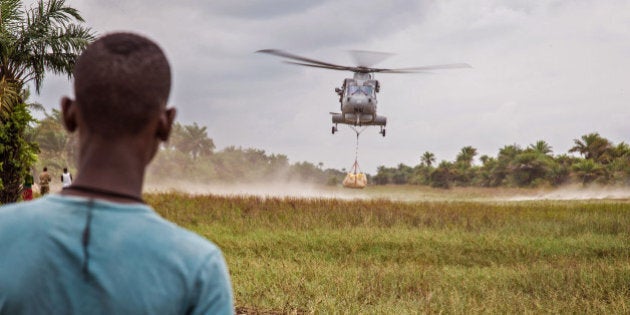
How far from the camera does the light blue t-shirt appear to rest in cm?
155

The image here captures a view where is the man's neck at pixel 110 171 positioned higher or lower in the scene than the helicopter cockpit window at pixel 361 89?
lower

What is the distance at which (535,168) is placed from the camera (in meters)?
84.8

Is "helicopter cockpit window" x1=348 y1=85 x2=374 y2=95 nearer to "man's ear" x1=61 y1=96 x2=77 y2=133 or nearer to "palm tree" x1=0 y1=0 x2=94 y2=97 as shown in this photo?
"palm tree" x1=0 y1=0 x2=94 y2=97

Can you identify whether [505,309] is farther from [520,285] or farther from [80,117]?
[80,117]

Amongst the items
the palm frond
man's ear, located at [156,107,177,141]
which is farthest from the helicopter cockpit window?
man's ear, located at [156,107,177,141]

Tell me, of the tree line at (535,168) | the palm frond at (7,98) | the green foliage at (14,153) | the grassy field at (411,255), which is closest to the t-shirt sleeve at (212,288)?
the grassy field at (411,255)

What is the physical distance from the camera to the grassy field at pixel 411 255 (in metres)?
9.70

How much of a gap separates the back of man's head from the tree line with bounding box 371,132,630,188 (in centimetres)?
7570

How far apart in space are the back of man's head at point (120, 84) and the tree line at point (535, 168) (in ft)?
248

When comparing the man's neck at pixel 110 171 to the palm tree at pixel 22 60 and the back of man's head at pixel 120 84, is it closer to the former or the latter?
the back of man's head at pixel 120 84

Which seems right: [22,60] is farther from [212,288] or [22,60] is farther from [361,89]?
[212,288]

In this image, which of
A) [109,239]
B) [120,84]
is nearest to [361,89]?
[120,84]

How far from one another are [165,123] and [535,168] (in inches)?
3432

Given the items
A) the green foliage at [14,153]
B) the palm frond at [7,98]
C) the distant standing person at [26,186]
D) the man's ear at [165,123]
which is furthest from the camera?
the distant standing person at [26,186]
